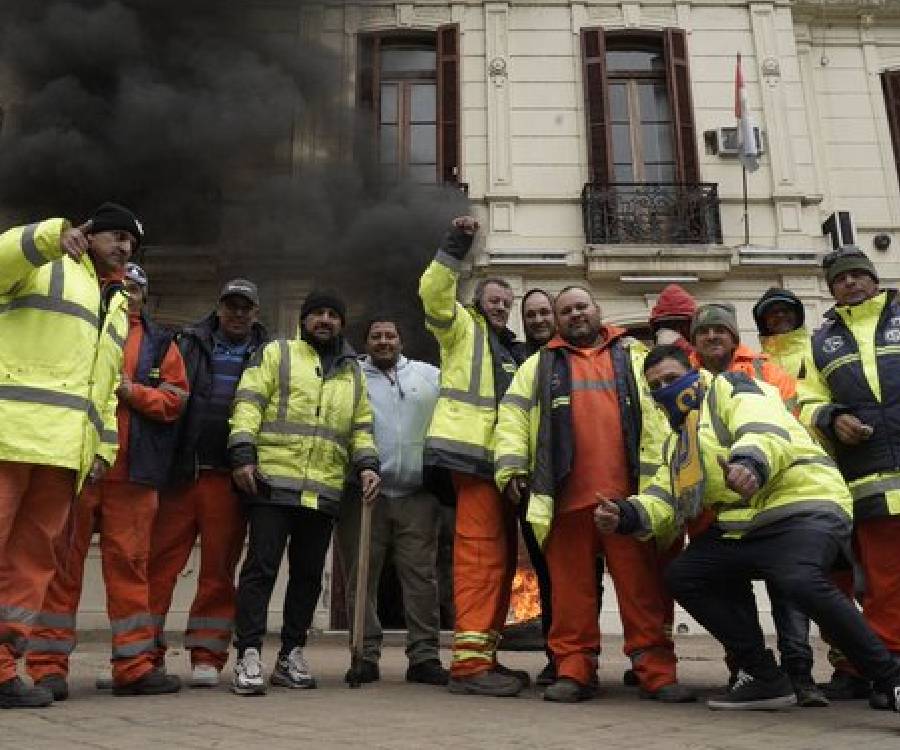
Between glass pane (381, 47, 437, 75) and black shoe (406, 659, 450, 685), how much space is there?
7998mm

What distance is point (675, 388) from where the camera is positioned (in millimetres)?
3180

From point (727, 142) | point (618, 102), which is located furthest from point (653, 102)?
point (727, 142)

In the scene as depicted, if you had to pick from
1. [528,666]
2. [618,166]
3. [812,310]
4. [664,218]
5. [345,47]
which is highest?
[345,47]

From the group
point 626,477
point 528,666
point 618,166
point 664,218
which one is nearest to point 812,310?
point 664,218

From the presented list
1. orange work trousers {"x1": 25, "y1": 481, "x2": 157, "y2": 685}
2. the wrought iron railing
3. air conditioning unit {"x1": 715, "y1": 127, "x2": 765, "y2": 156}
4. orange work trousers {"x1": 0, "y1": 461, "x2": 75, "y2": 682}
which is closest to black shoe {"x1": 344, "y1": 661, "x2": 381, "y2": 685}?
orange work trousers {"x1": 25, "y1": 481, "x2": 157, "y2": 685}

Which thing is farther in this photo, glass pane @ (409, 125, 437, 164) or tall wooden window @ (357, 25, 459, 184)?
glass pane @ (409, 125, 437, 164)

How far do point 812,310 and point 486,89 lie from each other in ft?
14.5

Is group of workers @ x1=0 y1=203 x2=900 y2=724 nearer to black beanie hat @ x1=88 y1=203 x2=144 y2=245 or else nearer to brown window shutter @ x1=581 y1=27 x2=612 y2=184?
black beanie hat @ x1=88 y1=203 x2=144 y2=245

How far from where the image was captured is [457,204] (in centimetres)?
884

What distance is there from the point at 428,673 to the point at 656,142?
7.70 meters

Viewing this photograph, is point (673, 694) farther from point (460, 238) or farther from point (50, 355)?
point (50, 355)

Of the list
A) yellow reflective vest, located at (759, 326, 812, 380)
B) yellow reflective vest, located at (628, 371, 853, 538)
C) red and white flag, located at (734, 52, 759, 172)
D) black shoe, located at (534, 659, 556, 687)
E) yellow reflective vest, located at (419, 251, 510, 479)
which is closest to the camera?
yellow reflective vest, located at (628, 371, 853, 538)

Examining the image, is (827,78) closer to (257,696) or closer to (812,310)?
(812,310)

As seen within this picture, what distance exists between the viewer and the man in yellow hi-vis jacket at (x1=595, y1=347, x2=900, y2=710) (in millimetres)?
2822
